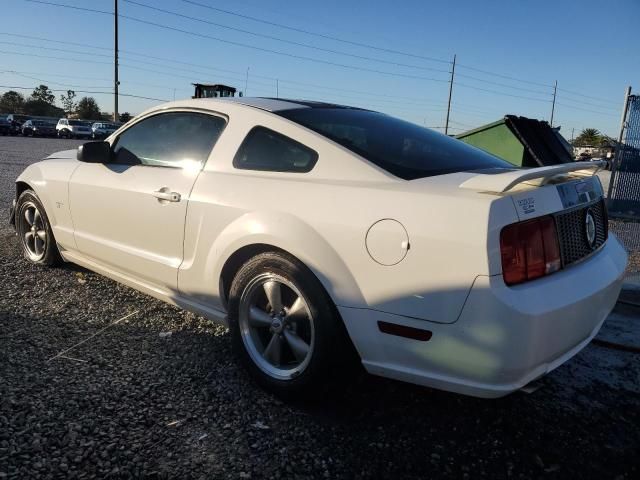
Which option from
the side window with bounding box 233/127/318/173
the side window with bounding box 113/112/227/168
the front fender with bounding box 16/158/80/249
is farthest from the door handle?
the front fender with bounding box 16/158/80/249

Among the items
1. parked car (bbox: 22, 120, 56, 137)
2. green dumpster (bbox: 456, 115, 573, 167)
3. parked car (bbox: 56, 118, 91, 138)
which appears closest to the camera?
green dumpster (bbox: 456, 115, 573, 167)

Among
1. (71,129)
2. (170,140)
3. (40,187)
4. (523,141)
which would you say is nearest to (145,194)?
(170,140)

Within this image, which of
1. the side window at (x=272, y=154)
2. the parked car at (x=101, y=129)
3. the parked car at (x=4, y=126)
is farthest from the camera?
the parked car at (x=101, y=129)

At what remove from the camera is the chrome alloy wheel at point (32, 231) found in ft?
15.3

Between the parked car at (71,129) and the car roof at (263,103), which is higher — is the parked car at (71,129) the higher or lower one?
the lower one

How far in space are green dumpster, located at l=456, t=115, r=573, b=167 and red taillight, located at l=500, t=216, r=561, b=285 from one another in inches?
247

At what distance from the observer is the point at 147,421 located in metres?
2.46

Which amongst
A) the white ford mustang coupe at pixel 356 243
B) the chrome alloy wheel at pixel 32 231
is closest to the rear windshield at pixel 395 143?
the white ford mustang coupe at pixel 356 243

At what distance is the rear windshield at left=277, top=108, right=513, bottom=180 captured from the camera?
2631 mm

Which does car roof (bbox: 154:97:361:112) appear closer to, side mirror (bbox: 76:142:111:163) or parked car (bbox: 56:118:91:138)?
side mirror (bbox: 76:142:111:163)

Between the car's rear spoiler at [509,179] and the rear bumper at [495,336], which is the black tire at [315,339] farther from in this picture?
the car's rear spoiler at [509,179]

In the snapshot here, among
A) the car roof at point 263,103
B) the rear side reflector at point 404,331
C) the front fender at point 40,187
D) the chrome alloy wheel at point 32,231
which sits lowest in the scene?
the chrome alloy wheel at point 32,231

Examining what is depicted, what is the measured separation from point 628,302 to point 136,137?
13.1ft

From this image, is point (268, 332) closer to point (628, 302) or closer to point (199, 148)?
point (199, 148)
